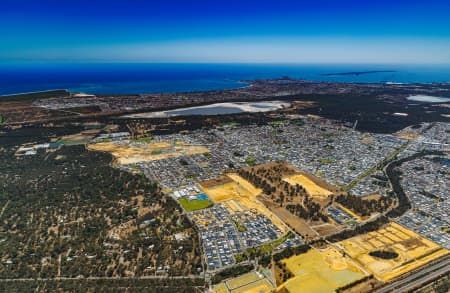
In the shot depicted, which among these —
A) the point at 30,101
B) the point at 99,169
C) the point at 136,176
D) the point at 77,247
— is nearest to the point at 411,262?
the point at 77,247

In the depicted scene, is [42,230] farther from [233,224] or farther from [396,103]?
[396,103]

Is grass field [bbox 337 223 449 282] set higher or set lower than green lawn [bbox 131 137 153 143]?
lower

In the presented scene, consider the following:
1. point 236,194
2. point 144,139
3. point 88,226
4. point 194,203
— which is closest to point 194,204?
point 194,203

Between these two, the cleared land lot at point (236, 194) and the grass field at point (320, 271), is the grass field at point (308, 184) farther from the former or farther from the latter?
the grass field at point (320, 271)

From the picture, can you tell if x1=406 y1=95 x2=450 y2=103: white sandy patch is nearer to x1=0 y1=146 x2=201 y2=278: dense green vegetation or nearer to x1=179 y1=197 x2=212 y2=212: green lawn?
x1=179 y1=197 x2=212 y2=212: green lawn

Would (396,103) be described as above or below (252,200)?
above

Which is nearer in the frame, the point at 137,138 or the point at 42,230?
the point at 42,230

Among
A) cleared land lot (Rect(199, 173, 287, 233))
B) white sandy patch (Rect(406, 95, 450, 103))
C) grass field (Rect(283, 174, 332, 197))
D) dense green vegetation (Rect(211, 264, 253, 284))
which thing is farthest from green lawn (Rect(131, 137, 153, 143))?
white sandy patch (Rect(406, 95, 450, 103))

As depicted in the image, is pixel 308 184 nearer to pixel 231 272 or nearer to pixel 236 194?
pixel 236 194
